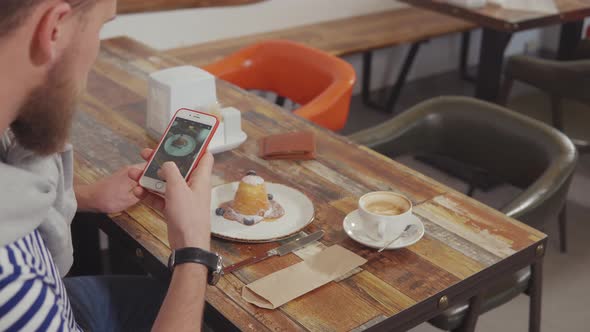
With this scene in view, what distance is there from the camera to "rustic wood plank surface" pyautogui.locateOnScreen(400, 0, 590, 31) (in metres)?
3.03

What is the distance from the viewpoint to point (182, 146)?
1.40 meters

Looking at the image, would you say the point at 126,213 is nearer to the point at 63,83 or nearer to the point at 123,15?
the point at 63,83

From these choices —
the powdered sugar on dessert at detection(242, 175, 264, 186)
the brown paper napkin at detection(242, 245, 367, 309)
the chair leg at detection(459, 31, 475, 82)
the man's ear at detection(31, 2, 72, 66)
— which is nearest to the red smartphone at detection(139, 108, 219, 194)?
the powdered sugar on dessert at detection(242, 175, 264, 186)

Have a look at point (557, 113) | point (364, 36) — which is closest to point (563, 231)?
point (557, 113)

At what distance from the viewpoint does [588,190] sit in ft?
10.7

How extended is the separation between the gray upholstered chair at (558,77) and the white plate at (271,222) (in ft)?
4.78

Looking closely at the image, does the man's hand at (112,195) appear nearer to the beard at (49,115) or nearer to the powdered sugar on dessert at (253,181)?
the powdered sugar on dessert at (253,181)

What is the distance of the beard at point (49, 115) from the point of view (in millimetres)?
926

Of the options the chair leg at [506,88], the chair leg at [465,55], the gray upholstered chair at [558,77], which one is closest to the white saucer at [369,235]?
the gray upholstered chair at [558,77]

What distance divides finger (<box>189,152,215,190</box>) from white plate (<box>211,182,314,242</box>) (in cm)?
14

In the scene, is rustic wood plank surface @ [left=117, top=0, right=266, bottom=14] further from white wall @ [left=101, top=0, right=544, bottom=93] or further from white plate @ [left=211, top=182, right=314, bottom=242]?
white plate @ [left=211, top=182, right=314, bottom=242]

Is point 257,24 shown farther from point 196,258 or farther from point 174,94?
point 196,258

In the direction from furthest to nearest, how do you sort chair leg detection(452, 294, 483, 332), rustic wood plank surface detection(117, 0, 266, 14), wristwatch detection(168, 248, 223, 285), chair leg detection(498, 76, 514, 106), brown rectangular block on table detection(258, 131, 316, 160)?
1. rustic wood plank surface detection(117, 0, 266, 14)
2. chair leg detection(498, 76, 514, 106)
3. brown rectangular block on table detection(258, 131, 316, 160)
4. chair leg detection(452, 294, 483, 332)
5. wristwatch detection(168, 248, 223, 285)

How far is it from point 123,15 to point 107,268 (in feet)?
4.11
